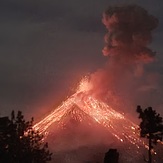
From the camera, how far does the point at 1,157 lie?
6525 cm

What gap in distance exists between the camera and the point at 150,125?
6700 centimetres

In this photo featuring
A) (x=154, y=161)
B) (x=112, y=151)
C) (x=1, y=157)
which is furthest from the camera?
(x=154, y=161)

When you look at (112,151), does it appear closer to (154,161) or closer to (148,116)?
(148,116)

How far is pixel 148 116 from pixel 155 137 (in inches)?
106

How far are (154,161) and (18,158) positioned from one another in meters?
132

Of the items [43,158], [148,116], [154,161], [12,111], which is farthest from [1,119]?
[154,161]

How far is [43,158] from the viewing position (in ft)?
232

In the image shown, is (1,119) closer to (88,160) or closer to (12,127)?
(12,127)

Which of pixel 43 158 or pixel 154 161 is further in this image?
pixel 154 161

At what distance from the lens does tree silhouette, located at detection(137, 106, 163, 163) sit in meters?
67.0

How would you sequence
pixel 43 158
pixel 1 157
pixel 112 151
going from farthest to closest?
pixel 43 158
pixel 1 157
pixel 112 151

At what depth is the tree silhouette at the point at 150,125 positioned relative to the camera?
67.0 metres

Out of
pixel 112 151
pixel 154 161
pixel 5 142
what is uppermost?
pixel 154 161

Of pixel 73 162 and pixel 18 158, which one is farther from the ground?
pixel 73 162
